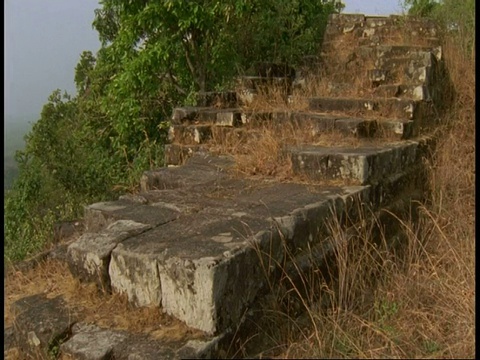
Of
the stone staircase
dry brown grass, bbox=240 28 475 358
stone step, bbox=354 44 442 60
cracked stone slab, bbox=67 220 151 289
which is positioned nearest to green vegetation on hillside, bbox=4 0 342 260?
the stone staircase

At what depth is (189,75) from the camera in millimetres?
8602

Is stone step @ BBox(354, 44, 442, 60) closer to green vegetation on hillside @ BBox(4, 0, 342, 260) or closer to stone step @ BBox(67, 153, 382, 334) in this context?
green vegetation on hillside @ BBox(4, 0, 342, 260)

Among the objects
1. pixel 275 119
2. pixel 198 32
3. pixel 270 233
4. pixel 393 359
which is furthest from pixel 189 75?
pixel 393 359

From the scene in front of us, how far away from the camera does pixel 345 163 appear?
381cm

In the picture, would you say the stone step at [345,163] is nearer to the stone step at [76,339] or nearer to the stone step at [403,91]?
the stone step at [403,91]

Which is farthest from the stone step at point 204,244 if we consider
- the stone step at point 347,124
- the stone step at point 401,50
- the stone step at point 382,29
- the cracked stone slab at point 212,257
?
the stone step at point 382,29

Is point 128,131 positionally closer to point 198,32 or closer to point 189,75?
point 189,75

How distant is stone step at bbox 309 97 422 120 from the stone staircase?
0.04 feet

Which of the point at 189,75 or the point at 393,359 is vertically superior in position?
the point at 189,75

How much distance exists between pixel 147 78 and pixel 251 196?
4556mm

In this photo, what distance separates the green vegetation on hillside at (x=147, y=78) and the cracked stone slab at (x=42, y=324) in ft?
10.5

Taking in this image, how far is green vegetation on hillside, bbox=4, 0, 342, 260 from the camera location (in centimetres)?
735

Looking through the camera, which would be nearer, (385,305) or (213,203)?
(385,305)

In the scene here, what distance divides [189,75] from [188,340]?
670 cm
